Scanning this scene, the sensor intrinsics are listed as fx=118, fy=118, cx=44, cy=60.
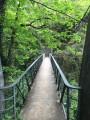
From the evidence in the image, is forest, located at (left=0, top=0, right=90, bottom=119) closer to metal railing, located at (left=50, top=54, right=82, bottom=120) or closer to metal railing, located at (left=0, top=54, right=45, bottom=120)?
metal railing, located at (left=0, top=54, right=45, bottom=120)

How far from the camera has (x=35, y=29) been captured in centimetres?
883

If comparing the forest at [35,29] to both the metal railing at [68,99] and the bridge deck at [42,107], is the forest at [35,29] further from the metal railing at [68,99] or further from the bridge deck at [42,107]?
the metal railing at [68,99]

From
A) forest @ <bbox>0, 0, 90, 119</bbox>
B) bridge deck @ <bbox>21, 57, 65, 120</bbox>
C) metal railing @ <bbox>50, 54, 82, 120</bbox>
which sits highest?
forest @ <bbox>0, 0, 90, 119</bbox>

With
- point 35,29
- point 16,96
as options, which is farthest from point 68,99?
point 35,29

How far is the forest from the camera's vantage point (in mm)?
6160

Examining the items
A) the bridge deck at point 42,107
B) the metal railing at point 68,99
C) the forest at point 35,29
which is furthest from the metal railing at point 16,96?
the metal railing at point 68,99

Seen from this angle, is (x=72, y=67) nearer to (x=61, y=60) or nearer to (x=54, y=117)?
(x=61, y=60)

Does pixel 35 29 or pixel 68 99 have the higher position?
pixel 35 29

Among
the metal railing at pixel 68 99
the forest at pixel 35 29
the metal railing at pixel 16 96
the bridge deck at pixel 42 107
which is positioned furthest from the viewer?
the forest at pixel 35 29

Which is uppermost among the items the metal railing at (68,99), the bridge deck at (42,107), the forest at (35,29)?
the forest at (35,29)

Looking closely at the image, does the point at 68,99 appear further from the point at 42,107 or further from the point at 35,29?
the point at 35,29

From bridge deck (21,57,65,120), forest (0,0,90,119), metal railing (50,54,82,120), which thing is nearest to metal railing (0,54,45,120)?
Result: bridge deck (21,57,65,120)

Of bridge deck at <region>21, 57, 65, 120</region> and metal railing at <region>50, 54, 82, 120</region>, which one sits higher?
metal railing at <region>50, 54, 82, 120</region>

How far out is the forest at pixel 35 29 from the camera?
6.16 metres
